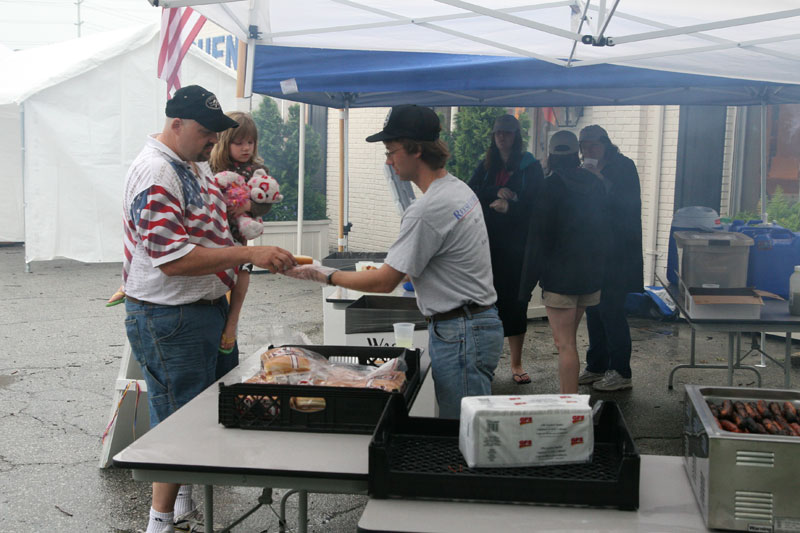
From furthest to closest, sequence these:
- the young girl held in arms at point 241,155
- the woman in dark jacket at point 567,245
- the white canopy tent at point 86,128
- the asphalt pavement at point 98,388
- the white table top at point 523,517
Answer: the white canopy tent at point 86,128, the woman in dark jacket at point 567,245, the asphalt pavement at point 98,388, the young girl held in arms at point 241,155, the white table top at point 523,517

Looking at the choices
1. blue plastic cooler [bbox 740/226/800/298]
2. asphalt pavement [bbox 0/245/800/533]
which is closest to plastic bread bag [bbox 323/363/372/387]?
asphalt pavement [bbox 0/245/800/533]

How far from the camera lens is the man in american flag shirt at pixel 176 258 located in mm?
2857

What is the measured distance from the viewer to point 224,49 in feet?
54.2

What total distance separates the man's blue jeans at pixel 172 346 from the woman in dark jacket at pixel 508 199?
3138mm

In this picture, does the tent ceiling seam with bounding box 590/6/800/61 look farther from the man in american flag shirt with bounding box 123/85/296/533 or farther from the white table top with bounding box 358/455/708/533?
the white table top with bounding box 358/455/708/533

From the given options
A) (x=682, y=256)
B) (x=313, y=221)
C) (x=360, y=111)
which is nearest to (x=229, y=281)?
(x=682, y=256)

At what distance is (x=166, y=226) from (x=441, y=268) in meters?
1.02

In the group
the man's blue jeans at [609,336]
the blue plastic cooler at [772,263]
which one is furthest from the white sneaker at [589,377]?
the blue plastic cooler at [772,263]

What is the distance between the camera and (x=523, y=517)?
1.98m

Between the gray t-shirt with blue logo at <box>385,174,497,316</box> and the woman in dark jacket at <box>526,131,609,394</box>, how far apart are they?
6.76ft

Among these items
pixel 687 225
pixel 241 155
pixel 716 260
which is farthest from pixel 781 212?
pixel 241 155

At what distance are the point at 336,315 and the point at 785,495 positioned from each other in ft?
12.2

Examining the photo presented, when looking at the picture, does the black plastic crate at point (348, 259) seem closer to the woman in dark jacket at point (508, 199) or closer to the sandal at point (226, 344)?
the woman in dark jacket at point (508, 199)

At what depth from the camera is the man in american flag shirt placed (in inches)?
112
